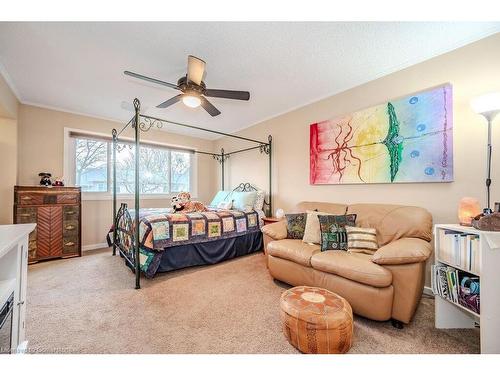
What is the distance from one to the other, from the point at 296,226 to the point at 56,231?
11.9 ft

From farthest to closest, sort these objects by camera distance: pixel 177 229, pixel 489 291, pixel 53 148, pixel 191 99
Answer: pixel 53 148 → pixel 177 229 → pixel 191 99 → pixel 489 291

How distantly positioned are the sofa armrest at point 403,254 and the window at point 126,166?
4389 mm

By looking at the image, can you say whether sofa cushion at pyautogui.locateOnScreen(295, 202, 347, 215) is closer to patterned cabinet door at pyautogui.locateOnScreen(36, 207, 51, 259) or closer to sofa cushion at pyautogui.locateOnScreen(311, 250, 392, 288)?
sofa cushion at pyautogui.locateOnScreen(311, 250, 392, 288)

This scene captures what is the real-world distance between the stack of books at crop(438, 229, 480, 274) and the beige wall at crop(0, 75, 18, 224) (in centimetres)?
508

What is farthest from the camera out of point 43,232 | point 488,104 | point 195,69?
point 43,232

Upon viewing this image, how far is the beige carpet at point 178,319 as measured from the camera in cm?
142

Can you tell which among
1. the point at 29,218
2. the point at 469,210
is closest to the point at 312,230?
the point at 469,210

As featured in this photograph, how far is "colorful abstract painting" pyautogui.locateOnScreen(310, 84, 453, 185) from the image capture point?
2.06 metres

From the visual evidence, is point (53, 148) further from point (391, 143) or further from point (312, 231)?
point (391, 143)

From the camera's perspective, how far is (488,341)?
49.3 inches

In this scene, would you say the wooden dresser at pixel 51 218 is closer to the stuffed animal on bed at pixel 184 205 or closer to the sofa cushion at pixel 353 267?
the stuffed animal on bed at pixel 184 205

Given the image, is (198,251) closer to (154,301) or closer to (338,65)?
(154,301)

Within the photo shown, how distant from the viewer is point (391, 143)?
2.40 m

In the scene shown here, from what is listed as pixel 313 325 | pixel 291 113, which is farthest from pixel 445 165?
pixel 291 113
